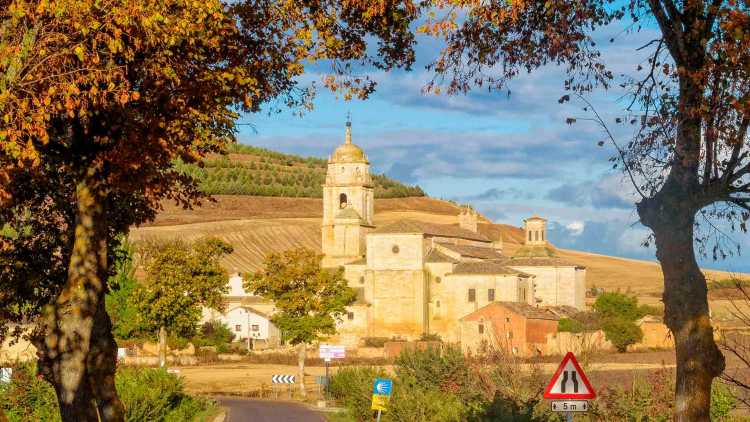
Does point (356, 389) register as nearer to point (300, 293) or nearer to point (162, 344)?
point (162, 344)

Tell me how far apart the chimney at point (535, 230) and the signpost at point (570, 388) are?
108222 millimetres

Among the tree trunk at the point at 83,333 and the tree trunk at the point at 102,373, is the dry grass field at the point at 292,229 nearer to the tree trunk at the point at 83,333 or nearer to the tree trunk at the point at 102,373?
the tree trunk at the point at 102,373

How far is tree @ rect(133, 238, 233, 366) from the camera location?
58.5m

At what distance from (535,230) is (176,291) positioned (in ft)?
228

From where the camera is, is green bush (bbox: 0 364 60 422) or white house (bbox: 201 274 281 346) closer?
green bush (bbox: 0 364 60 422)

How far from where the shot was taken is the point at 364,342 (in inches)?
3772

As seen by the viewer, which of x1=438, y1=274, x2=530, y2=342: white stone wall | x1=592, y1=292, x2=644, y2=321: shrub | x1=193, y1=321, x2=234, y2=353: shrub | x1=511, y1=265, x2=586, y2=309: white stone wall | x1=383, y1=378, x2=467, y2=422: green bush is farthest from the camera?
x1=511, y1=265, x2=586, y2=309: white stone wall

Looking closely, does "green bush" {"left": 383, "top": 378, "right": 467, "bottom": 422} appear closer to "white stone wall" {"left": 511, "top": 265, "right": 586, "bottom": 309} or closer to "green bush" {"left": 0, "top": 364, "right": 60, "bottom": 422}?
"green bush" {"left": 0, "top": 364, "right": 60, "bottom": 422}

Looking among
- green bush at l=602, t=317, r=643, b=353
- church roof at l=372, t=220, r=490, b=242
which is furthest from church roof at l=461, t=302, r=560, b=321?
church roof at l=372, t=220, r=490, b=242

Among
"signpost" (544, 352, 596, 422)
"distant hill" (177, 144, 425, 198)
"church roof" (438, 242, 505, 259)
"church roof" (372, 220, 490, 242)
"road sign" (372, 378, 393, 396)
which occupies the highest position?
"distant hill" (177, 144, 425, 198)

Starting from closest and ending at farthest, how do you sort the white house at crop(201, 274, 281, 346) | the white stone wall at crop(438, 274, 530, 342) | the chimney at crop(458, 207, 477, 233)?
the white house at crop(201, 274, 281, 346) < the white stone wall at crop(438, 274, 530, 342) < the chimney at crop(458, 207, 477, 233)

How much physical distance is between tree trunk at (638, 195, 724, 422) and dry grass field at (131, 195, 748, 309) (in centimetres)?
10642

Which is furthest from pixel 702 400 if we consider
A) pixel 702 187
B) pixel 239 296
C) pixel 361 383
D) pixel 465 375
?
pixel 239 296

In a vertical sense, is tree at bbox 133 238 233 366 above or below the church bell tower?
below
